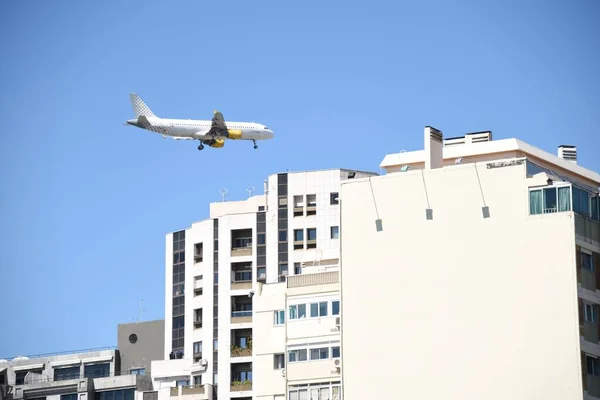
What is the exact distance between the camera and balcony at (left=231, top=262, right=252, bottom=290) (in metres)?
140

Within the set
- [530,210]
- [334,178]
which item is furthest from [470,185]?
[334,178]

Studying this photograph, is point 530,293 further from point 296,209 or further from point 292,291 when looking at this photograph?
point 296,209

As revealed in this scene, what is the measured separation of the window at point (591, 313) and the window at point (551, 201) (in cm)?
544

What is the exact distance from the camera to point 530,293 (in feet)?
282

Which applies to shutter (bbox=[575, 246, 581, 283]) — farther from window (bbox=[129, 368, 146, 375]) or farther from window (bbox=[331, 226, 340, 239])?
window (bbox=[129, 368, 146, 375])

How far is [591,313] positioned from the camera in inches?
3378

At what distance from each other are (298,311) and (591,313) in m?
19.3

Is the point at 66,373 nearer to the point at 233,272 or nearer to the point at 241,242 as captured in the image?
the point at 233,272

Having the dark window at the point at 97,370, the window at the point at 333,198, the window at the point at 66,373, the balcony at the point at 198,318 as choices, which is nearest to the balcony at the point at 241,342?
the balcony at the point at 198,318

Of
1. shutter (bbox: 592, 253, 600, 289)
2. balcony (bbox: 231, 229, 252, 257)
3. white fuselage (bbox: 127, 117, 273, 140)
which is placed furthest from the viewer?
white fuselage (bbox: 127, 117, 273, 140)

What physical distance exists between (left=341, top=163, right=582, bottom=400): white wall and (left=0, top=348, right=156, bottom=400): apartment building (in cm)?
5077

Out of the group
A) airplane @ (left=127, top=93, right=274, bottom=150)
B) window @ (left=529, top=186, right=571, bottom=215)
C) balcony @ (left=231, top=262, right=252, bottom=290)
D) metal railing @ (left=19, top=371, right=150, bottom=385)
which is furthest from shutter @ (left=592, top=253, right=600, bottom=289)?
airplane @ (left=127, top=93, right=274, bottom=150)

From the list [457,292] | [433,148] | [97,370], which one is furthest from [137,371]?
[457,292]

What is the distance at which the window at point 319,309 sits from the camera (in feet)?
315
